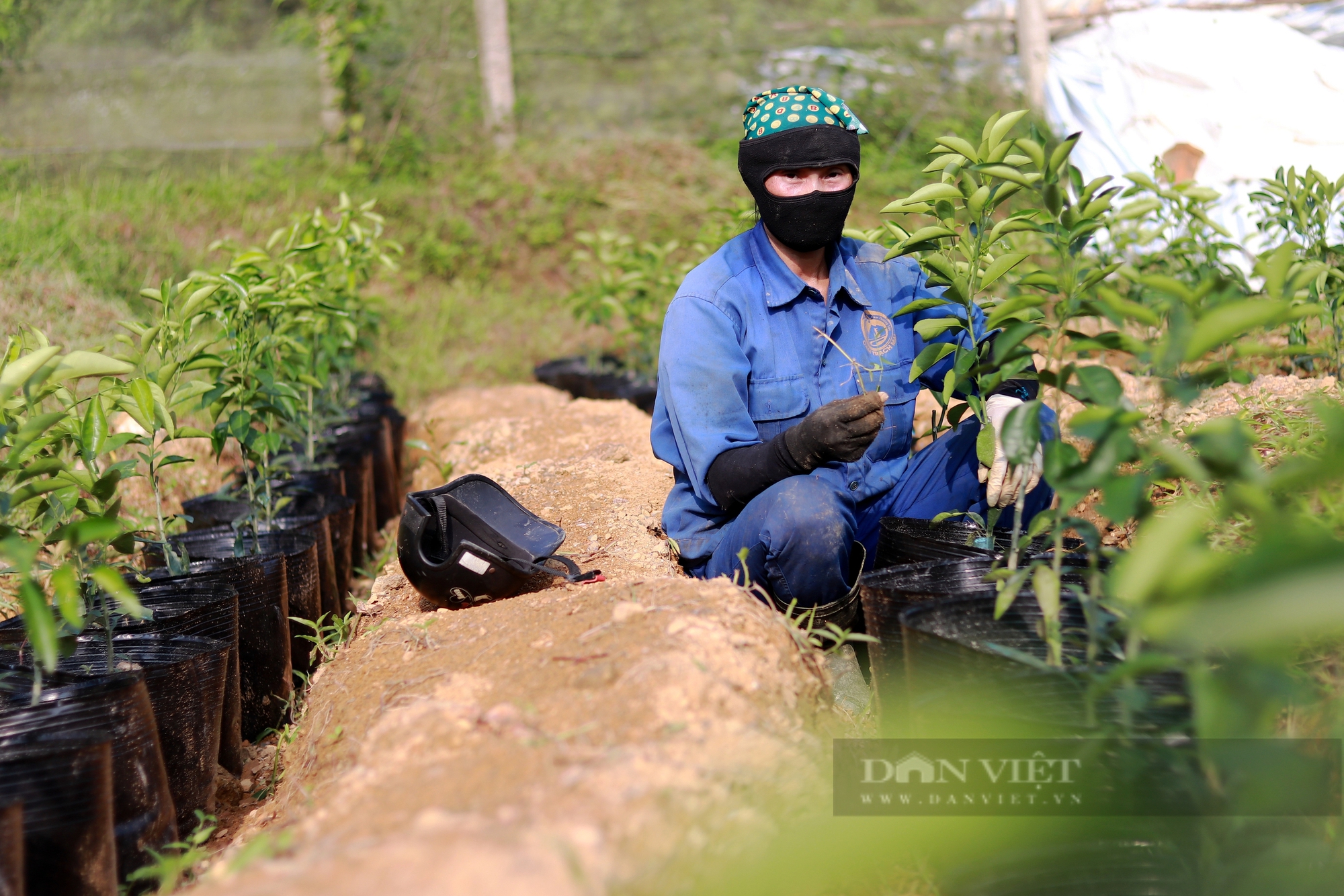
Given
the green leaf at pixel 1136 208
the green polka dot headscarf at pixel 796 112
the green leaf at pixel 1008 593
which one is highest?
the green polka dot headscarf at pixel 796 112

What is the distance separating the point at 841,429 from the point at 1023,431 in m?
0.60

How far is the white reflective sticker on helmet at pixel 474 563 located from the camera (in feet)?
6.97

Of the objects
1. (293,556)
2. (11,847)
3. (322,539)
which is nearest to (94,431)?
(293,556)

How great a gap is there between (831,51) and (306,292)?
6.73 m

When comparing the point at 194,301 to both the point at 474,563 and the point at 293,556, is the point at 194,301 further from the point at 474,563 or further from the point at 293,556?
the point at 474,563

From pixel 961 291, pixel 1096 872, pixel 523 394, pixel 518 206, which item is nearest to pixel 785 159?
pixel 961 291

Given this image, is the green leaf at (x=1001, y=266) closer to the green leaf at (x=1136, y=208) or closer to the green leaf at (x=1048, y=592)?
the green leaf at (x=1136, y=208)

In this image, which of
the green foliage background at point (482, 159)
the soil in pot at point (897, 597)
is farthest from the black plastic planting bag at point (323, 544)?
the green foliage background at point (482, 159)

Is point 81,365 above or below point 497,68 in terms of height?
below

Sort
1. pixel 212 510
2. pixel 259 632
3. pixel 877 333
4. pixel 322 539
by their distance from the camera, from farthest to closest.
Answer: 1. pixel 212 510
2. pixel 322 539
3. pixel 877 333
4. pixel 259 632

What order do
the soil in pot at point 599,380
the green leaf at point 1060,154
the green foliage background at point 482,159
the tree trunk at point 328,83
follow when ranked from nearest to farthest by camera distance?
the green leaf at point 1060,154, the soil in pot at point 599,380, the green foliage background at point 482,159, the tree trunk at point 328,83

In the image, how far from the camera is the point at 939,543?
1.97 metres

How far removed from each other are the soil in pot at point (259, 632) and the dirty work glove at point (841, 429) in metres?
1.20

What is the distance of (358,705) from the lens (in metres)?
1.76
